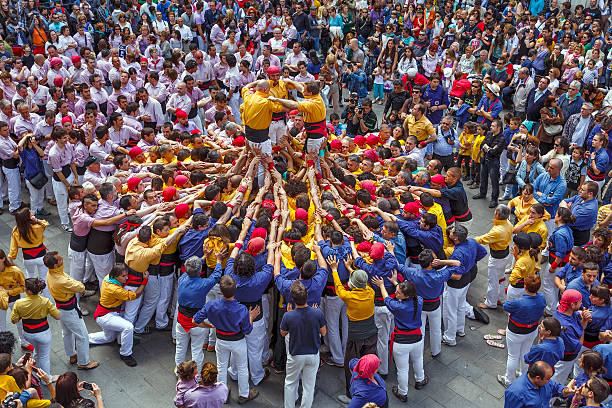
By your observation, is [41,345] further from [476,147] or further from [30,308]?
[476,147]

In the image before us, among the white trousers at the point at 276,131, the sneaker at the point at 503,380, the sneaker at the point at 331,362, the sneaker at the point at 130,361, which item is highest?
the white trousers at the point at 276,131

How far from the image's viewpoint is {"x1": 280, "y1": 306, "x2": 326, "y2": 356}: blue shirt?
284 inches

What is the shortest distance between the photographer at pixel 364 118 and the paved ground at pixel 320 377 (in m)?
5.58

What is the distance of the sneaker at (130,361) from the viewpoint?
848 centimetres

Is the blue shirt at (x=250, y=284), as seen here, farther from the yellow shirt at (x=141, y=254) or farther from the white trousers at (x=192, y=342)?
the yellow shirt at (x=141, y=254)

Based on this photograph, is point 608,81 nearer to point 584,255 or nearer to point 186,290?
point 584,255

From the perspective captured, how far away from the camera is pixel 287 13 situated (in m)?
19.9

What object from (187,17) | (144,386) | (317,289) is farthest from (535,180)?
(187,17)

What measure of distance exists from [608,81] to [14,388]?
53.4 feet

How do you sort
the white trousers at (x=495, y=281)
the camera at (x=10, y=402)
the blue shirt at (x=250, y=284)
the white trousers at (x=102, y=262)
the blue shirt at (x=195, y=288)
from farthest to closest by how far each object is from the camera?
1. the white trousers at (x=495, y=281)
2. the white trousers at (x=102, y=262)
3. the blue shirt at (x=195, y=288)
4. the blue shirt at (x=250, y=284)
5. the camera at (x=10, y=402)

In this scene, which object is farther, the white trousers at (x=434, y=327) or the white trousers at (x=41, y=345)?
the white trousers at (x=434, y=327)

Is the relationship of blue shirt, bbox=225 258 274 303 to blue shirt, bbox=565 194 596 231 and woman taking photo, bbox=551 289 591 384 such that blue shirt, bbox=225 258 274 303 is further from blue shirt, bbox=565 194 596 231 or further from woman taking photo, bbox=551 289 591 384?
blue shirt, bbox=565 194 596 231

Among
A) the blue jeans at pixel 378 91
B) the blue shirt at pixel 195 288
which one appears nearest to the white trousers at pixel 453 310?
the blue shirt at pixel 195 288

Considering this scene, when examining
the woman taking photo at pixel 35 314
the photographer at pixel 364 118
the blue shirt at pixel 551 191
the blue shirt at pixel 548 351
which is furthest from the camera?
the photographer at pixel 364 118
